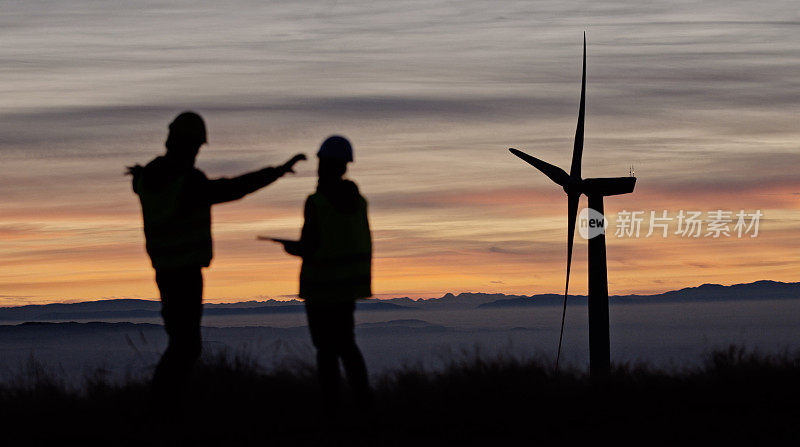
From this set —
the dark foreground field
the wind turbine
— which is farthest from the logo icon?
the dark foreground field

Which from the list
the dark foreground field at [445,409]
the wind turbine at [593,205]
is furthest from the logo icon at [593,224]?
the dark foreground field at [445,409]

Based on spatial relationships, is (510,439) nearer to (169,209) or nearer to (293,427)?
(293,427)

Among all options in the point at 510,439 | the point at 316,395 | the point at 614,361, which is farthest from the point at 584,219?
the point at 510,439

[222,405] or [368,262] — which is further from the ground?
[368,262]

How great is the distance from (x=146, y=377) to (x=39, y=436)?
2.38 meters

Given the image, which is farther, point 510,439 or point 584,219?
point 584,219

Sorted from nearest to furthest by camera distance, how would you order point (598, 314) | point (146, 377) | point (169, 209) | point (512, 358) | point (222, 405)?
point (169, 209), point (222, 405), point (146, 377), point (512, 358), point (598, 314)

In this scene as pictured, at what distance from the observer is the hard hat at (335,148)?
892cm

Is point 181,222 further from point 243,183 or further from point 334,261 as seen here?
point 334,261

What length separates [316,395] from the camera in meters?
10.6

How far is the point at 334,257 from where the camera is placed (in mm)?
8797

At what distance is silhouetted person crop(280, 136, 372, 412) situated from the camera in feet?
28.8

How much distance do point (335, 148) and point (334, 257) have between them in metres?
0.91

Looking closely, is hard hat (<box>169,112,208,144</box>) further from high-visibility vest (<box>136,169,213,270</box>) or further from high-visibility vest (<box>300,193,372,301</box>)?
high-visibility vest (<box>300,193,372,301</box>)
